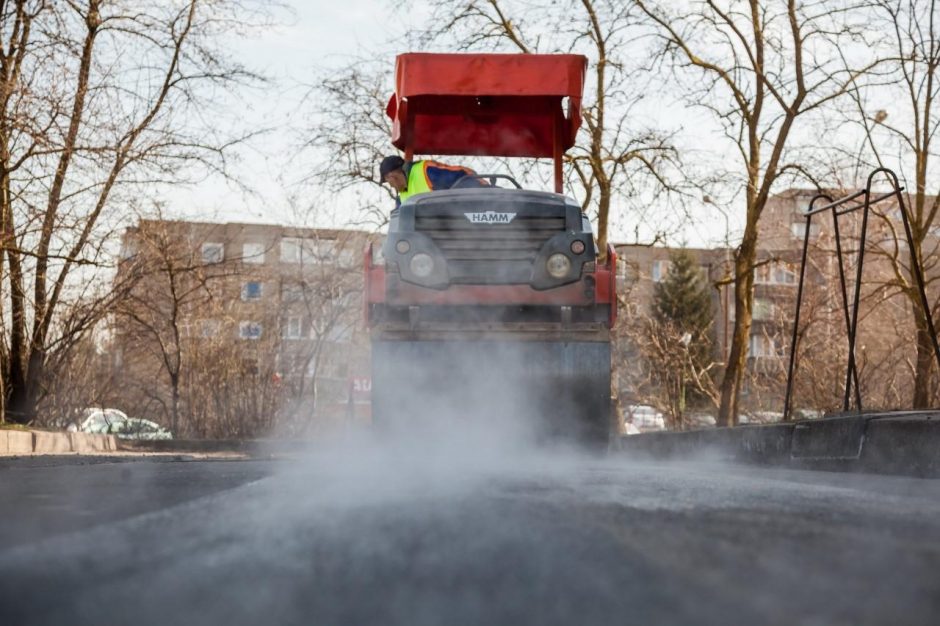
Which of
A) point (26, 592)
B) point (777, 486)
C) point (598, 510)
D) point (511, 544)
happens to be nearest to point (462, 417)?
point (777, 486)

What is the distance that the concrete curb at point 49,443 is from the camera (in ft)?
44.8

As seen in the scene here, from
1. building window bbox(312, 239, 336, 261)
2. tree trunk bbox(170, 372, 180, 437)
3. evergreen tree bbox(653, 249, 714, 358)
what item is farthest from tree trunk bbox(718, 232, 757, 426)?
evergreen tree bbox(653, 249, 714, 358)

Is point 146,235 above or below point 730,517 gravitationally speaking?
above

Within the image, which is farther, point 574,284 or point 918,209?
point 918,209

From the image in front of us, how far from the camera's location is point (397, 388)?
924 cm

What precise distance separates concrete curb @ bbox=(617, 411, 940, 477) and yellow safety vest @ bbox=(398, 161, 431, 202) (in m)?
3.49

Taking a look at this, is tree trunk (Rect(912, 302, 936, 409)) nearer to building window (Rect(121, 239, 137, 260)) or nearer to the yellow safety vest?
the yellow safety vest

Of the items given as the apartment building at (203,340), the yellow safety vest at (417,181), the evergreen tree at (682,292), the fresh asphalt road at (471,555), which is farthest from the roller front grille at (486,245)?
the evergreen tree at (682,292)

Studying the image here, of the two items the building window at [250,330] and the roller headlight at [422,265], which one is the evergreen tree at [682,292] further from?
the roller headlight at [422,265]

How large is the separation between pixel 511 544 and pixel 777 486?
8.89 ft

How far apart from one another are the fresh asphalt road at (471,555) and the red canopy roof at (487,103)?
5.93 m

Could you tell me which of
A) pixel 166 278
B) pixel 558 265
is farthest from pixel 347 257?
pixel 558 265

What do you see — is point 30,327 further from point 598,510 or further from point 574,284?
point 598,510

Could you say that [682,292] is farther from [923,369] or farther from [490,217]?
[490,217]
